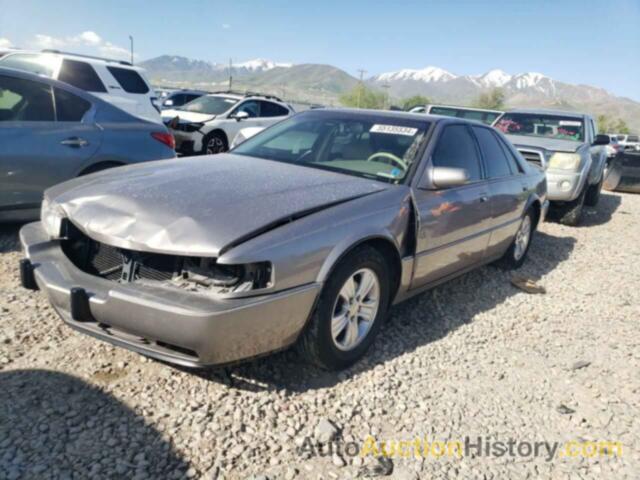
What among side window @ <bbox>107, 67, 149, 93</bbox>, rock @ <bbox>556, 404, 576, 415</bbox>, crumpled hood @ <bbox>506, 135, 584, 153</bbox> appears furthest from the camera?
side window @ <bbox>107, 67, 149, 93</bbox>

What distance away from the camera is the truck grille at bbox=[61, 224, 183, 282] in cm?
245

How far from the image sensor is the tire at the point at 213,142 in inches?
415

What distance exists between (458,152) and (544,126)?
5.93 metres

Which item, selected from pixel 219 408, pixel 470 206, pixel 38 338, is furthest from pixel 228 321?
pixel 470 206

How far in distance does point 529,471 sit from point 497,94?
336 feet

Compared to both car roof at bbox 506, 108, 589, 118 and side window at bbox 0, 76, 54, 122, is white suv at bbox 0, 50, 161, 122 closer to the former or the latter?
side window at bbox 0, 76, 54, 122

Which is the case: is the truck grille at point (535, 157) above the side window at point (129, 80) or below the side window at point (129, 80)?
below

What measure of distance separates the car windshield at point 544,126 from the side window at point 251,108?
5.67 m

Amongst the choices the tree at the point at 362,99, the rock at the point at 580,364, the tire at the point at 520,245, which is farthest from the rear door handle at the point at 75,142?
the tree at the point at 362,99

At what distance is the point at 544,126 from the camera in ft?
29.2

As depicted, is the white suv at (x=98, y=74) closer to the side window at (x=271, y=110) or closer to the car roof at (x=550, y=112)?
the side window at (x=271, y=110)

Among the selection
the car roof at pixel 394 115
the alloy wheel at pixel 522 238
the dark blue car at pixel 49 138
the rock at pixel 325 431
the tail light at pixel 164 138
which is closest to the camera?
the rock at pixel 325 431

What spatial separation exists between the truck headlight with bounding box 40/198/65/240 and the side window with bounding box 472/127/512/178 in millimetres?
3308

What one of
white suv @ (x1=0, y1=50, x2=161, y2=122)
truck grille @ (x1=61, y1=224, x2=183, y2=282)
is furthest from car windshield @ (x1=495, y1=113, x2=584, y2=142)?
truck grille @ (x1=61, y1=224, x2=183, y2=282)
